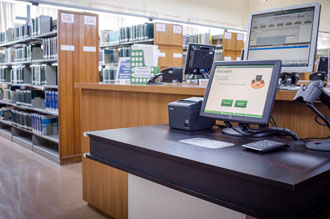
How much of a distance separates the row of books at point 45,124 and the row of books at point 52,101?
6.1 inches

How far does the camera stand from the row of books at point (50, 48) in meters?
4.74

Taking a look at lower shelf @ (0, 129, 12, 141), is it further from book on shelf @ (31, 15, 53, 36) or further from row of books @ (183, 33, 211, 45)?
row of books @ (183, 33, 211, 45)

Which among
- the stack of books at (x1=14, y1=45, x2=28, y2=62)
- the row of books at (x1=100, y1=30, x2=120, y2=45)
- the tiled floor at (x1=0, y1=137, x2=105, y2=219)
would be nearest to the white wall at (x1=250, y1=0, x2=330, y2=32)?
the row of books at (x1=100, y1=30, x2=120, y2=45)

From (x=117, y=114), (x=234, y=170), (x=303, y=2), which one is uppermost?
(x=303, y=2)

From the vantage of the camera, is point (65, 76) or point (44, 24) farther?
point (44, 24)

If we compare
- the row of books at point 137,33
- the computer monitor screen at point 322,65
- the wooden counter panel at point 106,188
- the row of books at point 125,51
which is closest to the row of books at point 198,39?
the row of books at point 137,33

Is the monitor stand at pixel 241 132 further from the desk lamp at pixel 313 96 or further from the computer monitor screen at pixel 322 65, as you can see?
the computer monitor screen at pixel 322 65

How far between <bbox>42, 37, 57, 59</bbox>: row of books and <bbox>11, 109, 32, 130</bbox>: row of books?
3.56 feet

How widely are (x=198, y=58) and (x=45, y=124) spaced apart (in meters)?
2.41

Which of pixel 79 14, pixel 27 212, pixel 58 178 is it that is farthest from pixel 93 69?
pixel 27 212

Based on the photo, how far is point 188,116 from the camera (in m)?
1.62

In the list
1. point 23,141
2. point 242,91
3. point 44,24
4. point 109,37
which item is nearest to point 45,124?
point 23,141

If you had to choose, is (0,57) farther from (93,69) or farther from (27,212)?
(27,212)

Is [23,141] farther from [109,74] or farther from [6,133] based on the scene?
[109,74]
